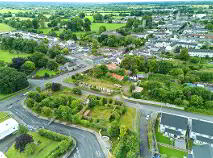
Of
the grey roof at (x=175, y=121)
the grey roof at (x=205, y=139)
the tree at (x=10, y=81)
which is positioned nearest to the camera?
the grey roof at (x=205, y=139)

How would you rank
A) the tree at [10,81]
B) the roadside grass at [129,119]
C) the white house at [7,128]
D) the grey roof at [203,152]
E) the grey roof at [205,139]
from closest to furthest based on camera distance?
the grey roof at [203,152]
the grey roof at [205,139]
the white house at [7,128]
the roadside grass at [129,119]
the tree at [10,81]

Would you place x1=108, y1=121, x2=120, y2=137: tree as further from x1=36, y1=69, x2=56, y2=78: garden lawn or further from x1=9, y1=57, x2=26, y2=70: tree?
x1=9, y1=57, x2=26, y2=70: tree

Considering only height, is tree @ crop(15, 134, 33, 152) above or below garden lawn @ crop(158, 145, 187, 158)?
above

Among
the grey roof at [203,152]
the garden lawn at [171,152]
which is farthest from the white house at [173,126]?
the grey roof at [203,152]

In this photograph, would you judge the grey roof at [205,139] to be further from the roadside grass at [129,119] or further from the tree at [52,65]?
the tree at [52,65]

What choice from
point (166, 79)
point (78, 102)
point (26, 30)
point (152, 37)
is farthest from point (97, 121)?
point (26, 30)

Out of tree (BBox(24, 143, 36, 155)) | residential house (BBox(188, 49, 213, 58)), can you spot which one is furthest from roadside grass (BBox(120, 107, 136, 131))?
residential house (BBox(188, 49, 213, 58))
